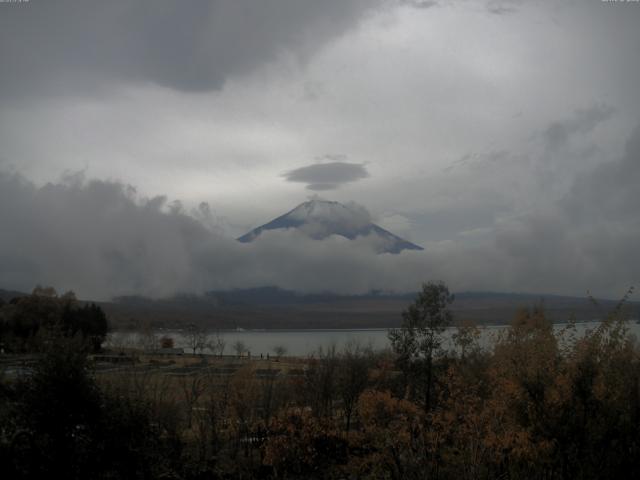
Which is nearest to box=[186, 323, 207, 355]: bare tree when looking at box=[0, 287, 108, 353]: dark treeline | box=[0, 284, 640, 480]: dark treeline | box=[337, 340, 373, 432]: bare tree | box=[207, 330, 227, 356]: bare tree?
box=[207, 330, 227, 356]: bare tree

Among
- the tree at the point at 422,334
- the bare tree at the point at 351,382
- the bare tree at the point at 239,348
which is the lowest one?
the bare tree at the point at 239,348

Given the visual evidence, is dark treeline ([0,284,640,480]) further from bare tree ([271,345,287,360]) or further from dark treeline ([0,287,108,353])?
dark treeline ([0,287,108,353])

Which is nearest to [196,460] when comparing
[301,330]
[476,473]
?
[476,473]

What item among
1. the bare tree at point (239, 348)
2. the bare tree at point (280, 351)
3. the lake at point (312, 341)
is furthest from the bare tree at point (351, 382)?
the bare tree at point (239, 348)

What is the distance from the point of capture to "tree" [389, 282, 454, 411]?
1155 inches

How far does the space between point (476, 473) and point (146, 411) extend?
626cm

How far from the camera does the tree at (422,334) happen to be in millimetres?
29344

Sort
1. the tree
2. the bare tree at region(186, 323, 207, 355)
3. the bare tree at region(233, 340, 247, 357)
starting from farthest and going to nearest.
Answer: the bare tree at region(186, 323, 207, 355), the bare tree at region(233, 340, 247, 357), the tree

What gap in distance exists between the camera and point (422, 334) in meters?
29.7

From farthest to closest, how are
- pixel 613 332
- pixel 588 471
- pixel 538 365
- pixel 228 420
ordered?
pixel 228 420 → pixel 613 332 → pixel 538 365 → pixel 588 471

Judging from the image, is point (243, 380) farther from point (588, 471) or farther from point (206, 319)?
point (206, 319)

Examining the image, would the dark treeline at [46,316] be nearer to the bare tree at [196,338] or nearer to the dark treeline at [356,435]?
the bare tree at [196,338]

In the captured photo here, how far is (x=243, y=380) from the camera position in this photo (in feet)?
77.9

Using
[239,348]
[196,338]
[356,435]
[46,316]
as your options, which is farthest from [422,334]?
[196,338]
